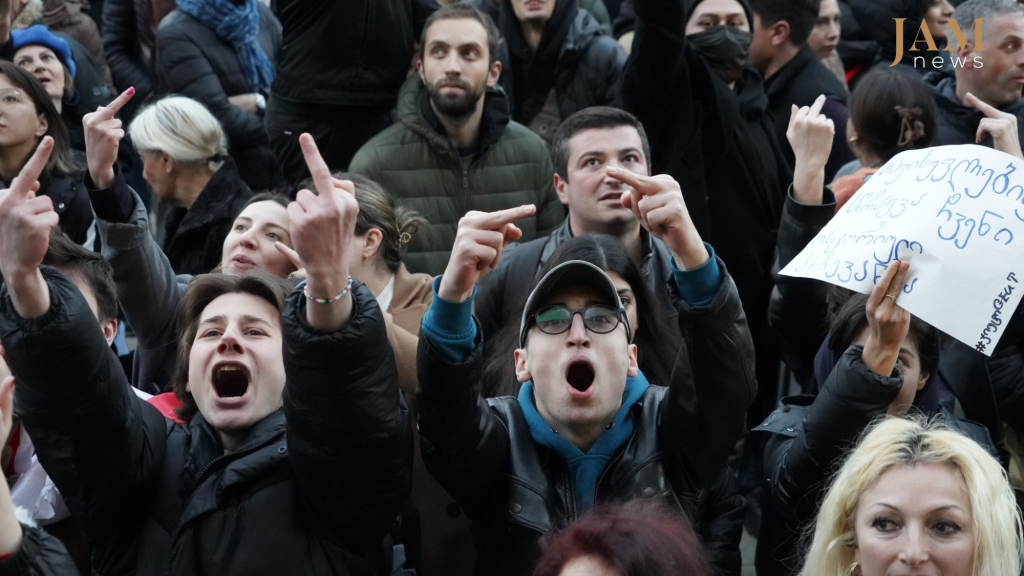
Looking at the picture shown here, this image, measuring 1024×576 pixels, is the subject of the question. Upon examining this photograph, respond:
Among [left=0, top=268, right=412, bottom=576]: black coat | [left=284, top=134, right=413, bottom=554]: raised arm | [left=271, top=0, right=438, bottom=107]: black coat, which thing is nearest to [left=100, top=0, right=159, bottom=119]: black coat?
[left=271, top=0, right=438, bottom=107]: black coat

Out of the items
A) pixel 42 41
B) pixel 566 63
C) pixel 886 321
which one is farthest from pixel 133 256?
pixel 42 41

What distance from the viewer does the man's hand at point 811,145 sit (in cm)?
400

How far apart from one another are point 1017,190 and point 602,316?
3.94 feet

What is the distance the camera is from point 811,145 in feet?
13.2

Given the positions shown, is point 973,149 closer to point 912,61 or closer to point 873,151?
point 873,151

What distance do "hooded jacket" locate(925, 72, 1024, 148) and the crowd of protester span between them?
0.05 ft

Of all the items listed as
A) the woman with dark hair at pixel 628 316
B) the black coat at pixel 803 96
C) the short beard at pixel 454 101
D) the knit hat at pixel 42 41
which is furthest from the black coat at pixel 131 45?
the woman with dark hair at pixel 628 316

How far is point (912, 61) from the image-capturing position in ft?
23.1

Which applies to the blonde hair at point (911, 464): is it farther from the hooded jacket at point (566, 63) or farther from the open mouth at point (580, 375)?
the hooded jacket at point (566, 63)

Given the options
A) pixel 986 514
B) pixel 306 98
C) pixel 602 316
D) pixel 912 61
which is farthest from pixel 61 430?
pixel 912 61

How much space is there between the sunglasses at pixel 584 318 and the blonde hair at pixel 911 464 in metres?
0.72

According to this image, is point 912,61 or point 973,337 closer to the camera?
point 973,337

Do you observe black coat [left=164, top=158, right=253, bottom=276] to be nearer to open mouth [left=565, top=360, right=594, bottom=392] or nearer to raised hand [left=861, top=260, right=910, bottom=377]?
open mouth [left=565, top=360, right=594, bottom=392]

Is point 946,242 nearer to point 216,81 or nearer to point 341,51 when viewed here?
point 341,51
